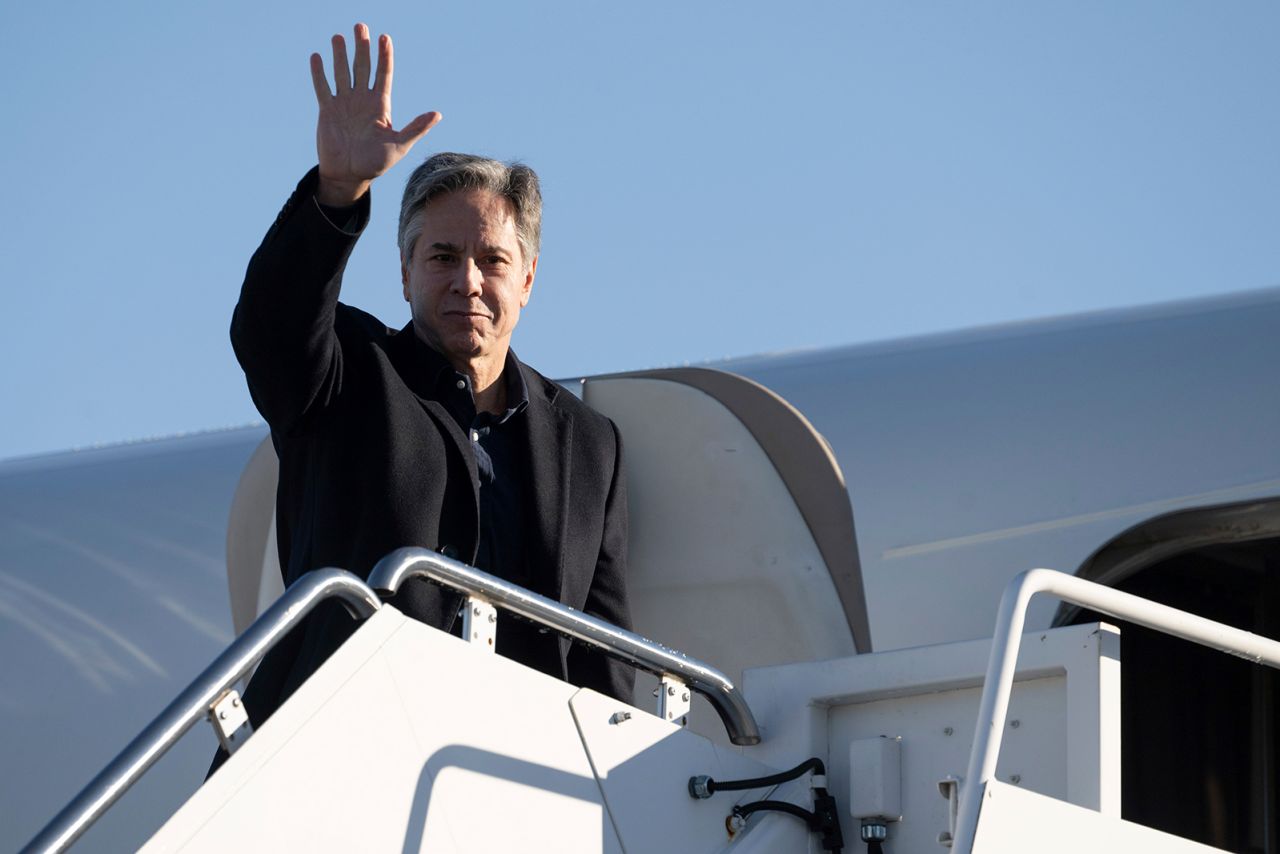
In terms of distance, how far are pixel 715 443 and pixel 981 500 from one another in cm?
99

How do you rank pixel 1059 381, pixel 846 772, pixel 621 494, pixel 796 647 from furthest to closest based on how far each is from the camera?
pixel 1059 381 → pixel 796 647 → pixel 621 494 → pixel 846 772

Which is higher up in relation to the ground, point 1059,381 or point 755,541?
point 1059,381

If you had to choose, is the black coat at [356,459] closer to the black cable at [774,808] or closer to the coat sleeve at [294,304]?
the coat sleeve at [294,304]

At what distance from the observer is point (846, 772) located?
316 cm

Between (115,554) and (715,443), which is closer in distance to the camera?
(715,443)

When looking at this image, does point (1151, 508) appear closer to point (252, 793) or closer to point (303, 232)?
point (303, 232)

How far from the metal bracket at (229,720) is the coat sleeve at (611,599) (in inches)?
55.3

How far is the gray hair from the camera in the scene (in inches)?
152

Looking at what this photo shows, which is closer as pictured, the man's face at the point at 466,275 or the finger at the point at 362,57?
the finger at the point at 362,57

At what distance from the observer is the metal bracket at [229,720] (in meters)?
2.38

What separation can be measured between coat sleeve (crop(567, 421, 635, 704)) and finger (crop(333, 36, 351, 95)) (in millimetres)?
1264

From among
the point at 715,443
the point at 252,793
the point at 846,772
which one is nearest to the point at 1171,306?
the point at 715,443

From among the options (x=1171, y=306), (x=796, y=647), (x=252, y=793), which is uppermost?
(x=1171, y=306)

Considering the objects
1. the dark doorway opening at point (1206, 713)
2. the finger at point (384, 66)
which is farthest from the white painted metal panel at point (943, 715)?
the dark doorway opening at point (1206, 713)
